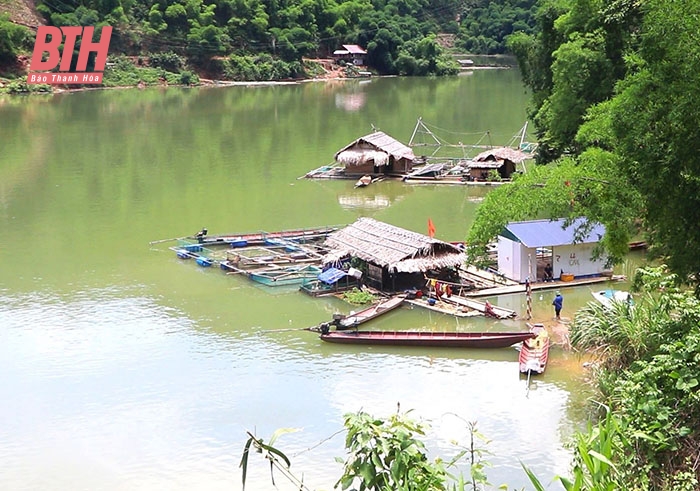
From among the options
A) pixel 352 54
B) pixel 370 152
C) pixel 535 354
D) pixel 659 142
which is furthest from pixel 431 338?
pixel 352 54

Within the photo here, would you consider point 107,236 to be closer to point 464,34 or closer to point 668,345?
point 668,345

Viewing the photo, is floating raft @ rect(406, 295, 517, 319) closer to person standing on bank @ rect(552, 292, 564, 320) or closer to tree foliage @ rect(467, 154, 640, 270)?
person standing on bank @ rect(552, 292, 564, 320)

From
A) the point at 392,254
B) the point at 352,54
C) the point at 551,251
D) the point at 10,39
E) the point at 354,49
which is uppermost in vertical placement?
the point at 10,39

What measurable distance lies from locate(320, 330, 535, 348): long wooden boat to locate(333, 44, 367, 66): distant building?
185 feet

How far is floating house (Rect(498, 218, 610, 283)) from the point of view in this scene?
58.7ft

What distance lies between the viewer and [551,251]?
18438mm

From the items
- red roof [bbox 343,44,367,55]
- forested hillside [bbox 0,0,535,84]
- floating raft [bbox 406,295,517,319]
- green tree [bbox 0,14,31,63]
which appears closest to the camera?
floating raft [bbox 406,295,517,319]

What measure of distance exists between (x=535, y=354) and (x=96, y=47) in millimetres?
50140

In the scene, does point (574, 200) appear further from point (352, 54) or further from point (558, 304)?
point (352, 54)

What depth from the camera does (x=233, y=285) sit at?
18406 millimetres

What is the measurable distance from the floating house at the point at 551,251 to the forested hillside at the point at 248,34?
4351 cm

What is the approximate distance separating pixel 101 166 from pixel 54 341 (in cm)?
1706

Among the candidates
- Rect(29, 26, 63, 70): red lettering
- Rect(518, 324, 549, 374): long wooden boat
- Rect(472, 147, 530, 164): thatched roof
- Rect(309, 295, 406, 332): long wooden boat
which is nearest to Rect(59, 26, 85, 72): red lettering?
Rect(29, 26, 63, 70): red lettering

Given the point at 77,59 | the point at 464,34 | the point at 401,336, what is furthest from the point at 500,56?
the point at 401,336
